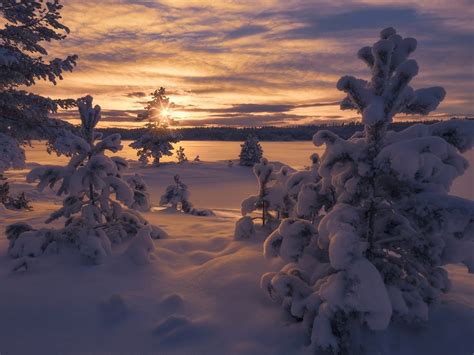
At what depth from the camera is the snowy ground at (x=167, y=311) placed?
3.09 meters

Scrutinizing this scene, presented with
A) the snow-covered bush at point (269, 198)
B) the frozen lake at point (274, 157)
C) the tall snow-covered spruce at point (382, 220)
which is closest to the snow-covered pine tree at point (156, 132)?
the frozen lake at point (274, 157)

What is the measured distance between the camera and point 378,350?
2932 mm

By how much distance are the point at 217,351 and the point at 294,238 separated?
117 centimetres

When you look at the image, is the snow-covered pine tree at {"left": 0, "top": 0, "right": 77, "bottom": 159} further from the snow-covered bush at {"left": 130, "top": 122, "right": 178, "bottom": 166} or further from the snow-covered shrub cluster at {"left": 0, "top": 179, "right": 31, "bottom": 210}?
the snow-covered bush at {"left": 130, "top": 122, "right": 178, "bottom": 166}

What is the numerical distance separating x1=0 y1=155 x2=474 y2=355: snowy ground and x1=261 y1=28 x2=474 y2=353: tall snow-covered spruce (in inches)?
9.7

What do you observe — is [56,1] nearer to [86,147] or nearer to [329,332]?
[86,147]

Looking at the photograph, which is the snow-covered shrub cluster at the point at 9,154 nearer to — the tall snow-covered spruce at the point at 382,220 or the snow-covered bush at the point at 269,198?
the snow-covered bush at the point at 269,198

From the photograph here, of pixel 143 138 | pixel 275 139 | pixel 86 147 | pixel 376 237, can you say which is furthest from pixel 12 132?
pixel 275 139

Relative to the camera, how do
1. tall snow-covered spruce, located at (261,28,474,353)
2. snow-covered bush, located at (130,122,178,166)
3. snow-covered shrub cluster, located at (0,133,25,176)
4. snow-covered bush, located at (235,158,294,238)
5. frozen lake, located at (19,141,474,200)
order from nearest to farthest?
tall snow-covered spruce, located at (261,28,474,353) < snow-covered bush, located at (235,158,294,238) < snow-covered shrub cluster, located at (0,133,25,176) < frozen lake, located at (19,141,474,200) < snow-covered bush, located at (130,122,178,166)

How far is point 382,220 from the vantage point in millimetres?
3199

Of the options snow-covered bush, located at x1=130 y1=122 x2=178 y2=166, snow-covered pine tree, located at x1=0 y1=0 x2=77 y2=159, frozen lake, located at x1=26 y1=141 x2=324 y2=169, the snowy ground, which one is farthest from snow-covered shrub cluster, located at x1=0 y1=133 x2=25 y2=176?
snow-covered bush, located at x1=130 y1=122 x2=178 y2=166

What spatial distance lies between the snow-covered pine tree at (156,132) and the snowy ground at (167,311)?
1367 inches

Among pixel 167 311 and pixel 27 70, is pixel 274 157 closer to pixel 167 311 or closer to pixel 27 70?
pixel 27 70

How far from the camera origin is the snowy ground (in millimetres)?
3092
